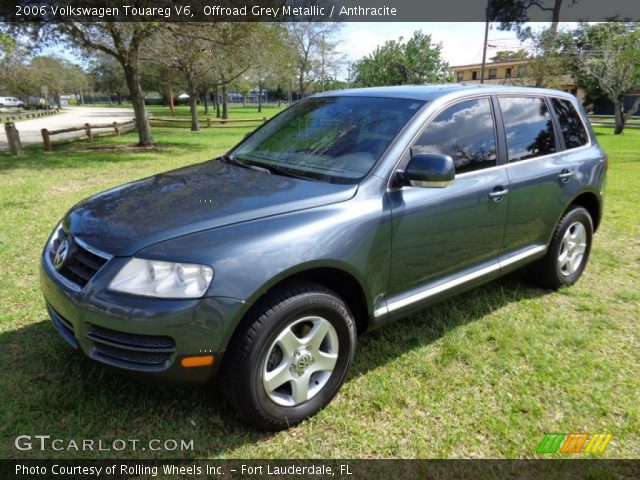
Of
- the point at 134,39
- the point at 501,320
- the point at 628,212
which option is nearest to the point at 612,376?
the point at 501,320

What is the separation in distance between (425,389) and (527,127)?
225 centimetres

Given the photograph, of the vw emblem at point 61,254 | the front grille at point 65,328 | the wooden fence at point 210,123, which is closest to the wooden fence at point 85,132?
the wooden fence at point 210,123

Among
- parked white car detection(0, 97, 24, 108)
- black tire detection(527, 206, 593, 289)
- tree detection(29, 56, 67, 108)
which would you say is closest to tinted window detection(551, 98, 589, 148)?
black tire detection(527, 206, 593, 289)

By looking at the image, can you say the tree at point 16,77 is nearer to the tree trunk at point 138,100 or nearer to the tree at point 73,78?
the tree at point 73,78

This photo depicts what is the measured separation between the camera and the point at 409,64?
3544 centimetres

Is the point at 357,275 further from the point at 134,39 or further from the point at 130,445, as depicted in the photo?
the point at 134,39

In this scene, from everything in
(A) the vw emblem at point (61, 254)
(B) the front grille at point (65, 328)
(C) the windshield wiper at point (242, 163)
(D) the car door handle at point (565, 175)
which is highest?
(C) the windshield wiper at point (242, 163)

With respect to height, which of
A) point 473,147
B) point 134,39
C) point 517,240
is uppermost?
point 134,39

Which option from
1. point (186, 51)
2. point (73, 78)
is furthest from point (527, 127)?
point (73, 78)

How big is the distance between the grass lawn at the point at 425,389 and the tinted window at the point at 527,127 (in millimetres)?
1316

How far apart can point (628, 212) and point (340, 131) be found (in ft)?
20.6

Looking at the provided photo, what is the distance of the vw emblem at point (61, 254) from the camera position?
8.33ft

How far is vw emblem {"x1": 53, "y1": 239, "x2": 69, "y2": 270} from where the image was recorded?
2.54 meters

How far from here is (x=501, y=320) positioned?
379 centimetres
